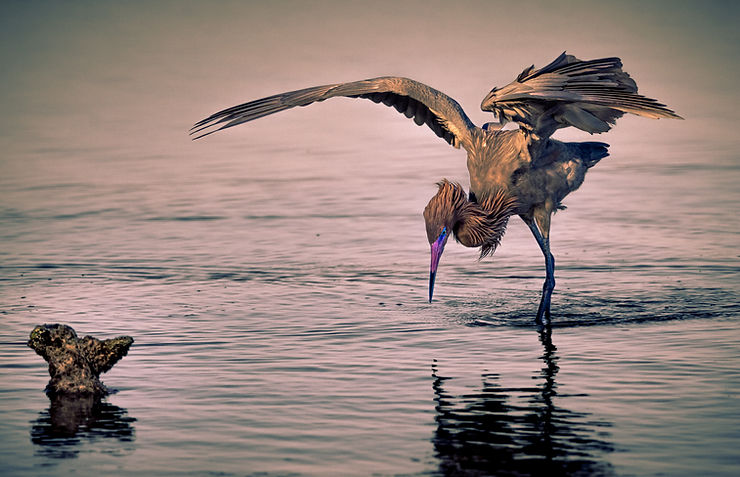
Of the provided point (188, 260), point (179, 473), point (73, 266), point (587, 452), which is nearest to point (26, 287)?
point (73, 266)

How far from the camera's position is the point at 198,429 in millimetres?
Answer: 6195

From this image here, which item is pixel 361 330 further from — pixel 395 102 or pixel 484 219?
pixel 395 102

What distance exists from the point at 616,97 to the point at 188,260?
4896mm

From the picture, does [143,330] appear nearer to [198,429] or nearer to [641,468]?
[198,429]

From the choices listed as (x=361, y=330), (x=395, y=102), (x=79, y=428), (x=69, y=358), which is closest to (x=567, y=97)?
(x=395, y=102)

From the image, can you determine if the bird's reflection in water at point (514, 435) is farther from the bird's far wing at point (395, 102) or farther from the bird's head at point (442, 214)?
the bird's far wing at point (395, 102)

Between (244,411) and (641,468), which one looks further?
(244,411)

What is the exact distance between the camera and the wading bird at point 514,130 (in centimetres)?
893

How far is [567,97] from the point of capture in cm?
862

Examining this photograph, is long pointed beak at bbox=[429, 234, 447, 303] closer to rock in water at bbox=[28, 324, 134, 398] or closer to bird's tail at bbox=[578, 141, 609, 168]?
bird's tail at bbox=[578, 141, 609, 168]

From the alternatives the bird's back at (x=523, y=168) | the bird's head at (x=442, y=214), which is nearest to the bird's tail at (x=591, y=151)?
the bird's back at (x=523, y=168)

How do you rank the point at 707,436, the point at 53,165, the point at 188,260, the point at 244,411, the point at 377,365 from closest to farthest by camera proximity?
the point at 707,436 → the point at 244,411 → the point at 377,365 → the point at 188,260 → the point at 53,165

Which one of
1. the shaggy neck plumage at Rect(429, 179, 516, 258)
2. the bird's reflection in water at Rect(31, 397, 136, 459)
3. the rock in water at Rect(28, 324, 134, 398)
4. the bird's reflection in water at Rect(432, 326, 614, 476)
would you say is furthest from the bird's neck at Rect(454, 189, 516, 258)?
the bird's reflection in water at Rect(31, 397, 136, 459)

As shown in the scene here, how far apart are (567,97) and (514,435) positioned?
11.2 feet
